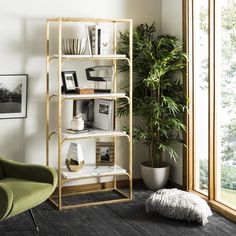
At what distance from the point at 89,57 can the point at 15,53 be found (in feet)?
2.36

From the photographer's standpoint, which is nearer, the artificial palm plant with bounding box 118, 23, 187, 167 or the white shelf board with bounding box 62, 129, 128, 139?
the white shelf board with bounding box 62, 129, 128, 139

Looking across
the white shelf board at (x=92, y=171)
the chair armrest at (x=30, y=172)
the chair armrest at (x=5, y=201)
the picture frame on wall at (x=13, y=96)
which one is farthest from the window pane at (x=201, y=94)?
the chair armrest at (x=5, y=201)

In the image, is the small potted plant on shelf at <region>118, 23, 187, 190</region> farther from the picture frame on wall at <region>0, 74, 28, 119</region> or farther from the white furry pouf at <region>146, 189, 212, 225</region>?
the picture frame on wall at <region>0, 74, 28, 119</region>

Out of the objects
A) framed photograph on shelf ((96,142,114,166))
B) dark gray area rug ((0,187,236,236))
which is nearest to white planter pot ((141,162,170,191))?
framed photograph on shelf ((96,142,114,166))

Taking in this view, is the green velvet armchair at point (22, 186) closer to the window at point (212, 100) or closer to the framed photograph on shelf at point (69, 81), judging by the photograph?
the framed photograph on shelf at point (69, 81)

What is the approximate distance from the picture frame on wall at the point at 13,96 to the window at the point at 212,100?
159cm

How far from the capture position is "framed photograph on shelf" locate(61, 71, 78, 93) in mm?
4379

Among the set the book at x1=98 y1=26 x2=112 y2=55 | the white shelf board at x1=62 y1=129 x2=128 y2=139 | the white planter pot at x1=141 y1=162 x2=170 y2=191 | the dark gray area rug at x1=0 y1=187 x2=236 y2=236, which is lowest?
the dark gray area rug at x1=0 y1=187 x2=236 y2=236

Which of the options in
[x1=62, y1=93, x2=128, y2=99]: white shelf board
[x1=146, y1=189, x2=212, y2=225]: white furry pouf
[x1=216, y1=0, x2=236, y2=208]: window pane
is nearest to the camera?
[x1=146, y1=189, x2=212, y2=225]: white furry pouf

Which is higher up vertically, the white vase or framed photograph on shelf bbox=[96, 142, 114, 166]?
the white vase

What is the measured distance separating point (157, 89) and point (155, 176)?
2.88 ft

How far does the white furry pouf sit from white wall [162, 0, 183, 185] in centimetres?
66

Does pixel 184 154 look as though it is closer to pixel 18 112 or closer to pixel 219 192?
pixel 219 192

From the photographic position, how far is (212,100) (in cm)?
430
